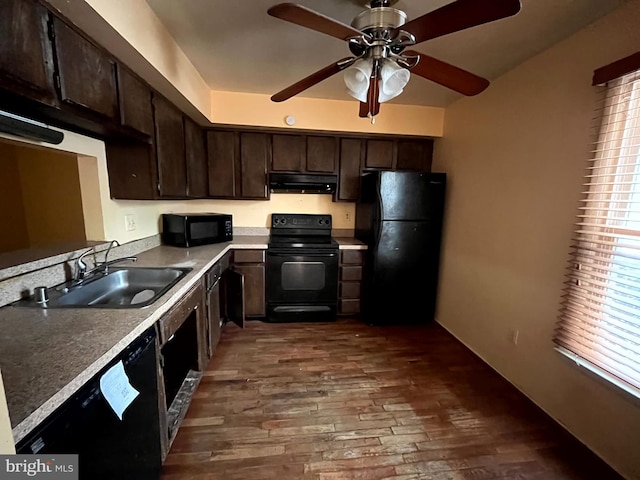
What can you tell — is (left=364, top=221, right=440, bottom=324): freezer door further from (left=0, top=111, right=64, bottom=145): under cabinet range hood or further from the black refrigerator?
(left=0, top=111, right=64, bottom=145): under cabinet range hood

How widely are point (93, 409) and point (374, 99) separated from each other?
1762 mm

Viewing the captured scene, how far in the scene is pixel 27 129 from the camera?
1.26m

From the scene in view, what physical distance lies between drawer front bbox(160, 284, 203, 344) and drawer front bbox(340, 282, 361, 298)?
5.41ft

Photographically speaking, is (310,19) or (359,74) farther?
(359,74)

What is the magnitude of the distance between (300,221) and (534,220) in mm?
2276

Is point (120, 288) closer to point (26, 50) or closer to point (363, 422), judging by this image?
point (26, 50)

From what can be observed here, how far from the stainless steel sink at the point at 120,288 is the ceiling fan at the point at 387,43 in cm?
141

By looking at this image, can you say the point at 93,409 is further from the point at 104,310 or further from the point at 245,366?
the point at 245,366

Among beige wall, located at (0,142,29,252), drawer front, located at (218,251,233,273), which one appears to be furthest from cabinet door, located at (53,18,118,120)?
drawer front, located at (218,251,233,273)

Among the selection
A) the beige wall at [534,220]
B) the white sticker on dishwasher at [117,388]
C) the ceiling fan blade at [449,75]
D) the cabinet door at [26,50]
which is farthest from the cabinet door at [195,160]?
the beige wall at [534,220]

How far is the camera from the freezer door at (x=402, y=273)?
2963mm

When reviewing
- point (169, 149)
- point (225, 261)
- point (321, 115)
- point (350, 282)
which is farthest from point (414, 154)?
point (169, 149)

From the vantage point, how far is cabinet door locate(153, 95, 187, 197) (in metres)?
2.04

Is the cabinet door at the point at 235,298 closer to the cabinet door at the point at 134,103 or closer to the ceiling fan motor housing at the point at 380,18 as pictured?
the cabinet door at the point at 134,103
